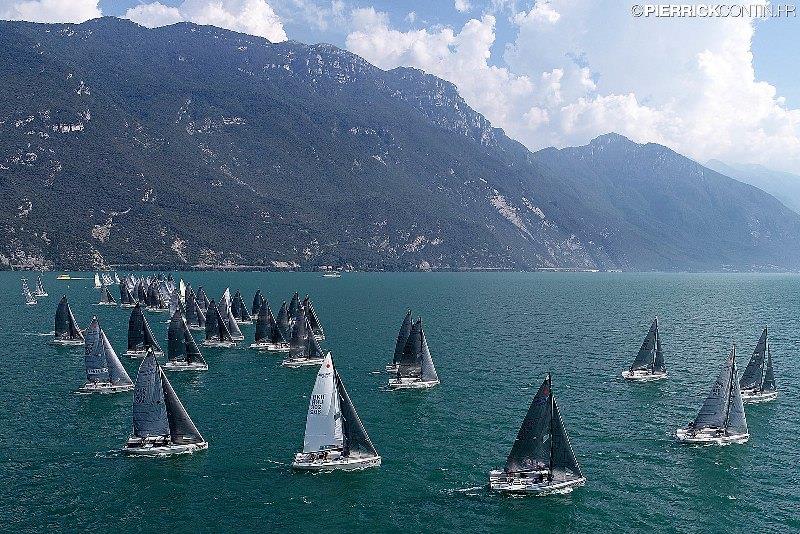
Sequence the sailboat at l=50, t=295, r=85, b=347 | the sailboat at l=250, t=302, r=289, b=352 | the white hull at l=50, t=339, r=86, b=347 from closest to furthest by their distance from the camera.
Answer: the sailboat at l=250, t=302, r=289, b=352 < the white hull at l=50, t=339, r=86, b=347 < the sailboat at l=50, t=295, r=85, b=347

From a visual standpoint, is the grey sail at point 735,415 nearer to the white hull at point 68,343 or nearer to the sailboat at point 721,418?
the sailboat at point 721,418

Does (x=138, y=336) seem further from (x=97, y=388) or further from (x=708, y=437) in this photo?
(x=708, y=437)

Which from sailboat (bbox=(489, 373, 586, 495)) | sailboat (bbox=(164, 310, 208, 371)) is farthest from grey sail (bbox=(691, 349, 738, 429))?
sailboat (bbox=(164, 310, 208, 371))

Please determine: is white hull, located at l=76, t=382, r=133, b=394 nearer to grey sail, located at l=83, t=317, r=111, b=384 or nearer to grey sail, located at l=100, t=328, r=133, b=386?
grey sail, located at l=83, t=317, r=111, b=384

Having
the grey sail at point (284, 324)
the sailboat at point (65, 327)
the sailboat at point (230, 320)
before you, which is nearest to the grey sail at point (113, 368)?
the grey sail at point (284, 324)

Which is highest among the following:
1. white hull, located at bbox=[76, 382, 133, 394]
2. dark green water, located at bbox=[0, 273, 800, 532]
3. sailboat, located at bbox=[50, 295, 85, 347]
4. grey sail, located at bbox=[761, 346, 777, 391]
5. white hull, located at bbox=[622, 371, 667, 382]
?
sailboat, located at bbox=[50, 295, 85, 347]

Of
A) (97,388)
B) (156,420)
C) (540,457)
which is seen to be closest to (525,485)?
(540,457)

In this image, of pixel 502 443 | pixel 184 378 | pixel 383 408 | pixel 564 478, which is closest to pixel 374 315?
pixel 184 378
